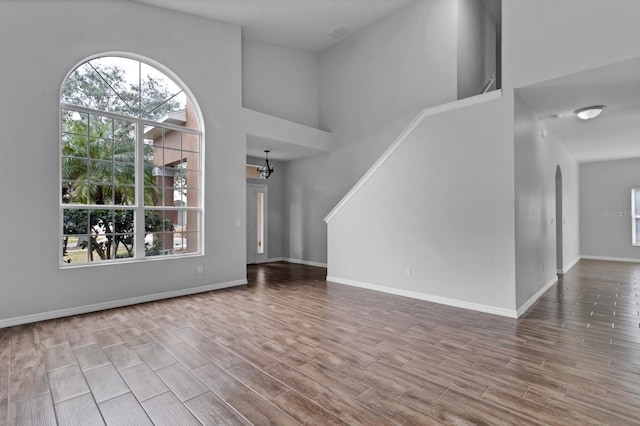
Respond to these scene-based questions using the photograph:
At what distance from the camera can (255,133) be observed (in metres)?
5.80

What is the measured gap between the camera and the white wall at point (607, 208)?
27.0 ft

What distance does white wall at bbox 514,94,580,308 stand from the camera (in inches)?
155

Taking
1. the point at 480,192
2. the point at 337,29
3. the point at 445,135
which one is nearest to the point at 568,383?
the point at 480,192

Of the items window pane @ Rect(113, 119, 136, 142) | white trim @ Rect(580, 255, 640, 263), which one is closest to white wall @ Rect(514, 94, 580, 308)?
white trim @ Rect(580, 255, 640, 263)

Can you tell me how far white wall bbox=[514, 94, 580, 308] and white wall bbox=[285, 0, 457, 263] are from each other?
1663 mm

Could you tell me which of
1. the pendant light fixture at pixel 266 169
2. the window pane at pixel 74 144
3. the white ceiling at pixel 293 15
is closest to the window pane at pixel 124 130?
the window pane at pixel 74 144

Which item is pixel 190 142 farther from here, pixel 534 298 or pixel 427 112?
pixel 534 298

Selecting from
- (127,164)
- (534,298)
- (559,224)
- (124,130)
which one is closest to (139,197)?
(127,164)

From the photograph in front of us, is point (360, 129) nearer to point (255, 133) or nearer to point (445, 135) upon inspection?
point (255, 133)

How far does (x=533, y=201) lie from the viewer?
451cm

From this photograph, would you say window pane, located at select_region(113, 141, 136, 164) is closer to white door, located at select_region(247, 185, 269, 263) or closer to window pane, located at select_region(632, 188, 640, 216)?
white door, located at select_region(247, 185, 269, 263)

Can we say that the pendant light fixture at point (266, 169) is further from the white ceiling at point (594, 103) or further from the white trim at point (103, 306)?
the white ceiling at point (594, 103)

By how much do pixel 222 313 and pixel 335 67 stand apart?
613 cm

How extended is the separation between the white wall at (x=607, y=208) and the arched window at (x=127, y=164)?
33.4 feet
